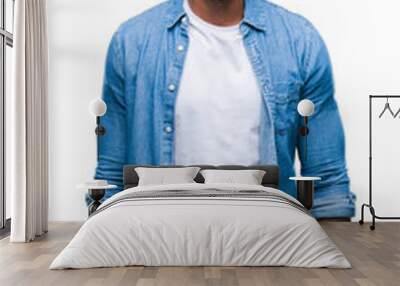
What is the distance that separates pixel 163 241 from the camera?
Answer: 4.41m

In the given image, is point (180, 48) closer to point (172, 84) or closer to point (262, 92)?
point (172, 84)

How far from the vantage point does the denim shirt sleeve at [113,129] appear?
7074 millimetres

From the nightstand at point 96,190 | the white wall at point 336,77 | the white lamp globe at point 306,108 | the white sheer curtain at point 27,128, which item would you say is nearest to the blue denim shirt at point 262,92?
the white wall at point 336,77

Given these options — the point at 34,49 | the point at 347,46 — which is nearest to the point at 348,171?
the point at 347,46

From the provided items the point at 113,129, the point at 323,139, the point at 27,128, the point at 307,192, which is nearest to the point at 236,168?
the point at 307,192

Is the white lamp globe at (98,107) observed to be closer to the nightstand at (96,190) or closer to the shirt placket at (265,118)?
the nightstand at (96,190)

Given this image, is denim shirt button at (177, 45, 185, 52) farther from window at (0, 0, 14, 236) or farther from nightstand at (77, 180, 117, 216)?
window at (0, 0, 14, 236)

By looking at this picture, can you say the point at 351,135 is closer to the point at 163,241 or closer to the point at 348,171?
the point at 348,171

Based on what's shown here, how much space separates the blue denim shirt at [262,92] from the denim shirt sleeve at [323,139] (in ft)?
0.04

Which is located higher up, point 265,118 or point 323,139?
point 265,118

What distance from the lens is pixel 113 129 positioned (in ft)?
23.3

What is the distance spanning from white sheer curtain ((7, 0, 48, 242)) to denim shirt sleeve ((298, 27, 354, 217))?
116 inches

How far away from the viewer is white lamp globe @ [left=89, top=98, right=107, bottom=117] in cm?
672

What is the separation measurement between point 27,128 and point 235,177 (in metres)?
2.14
